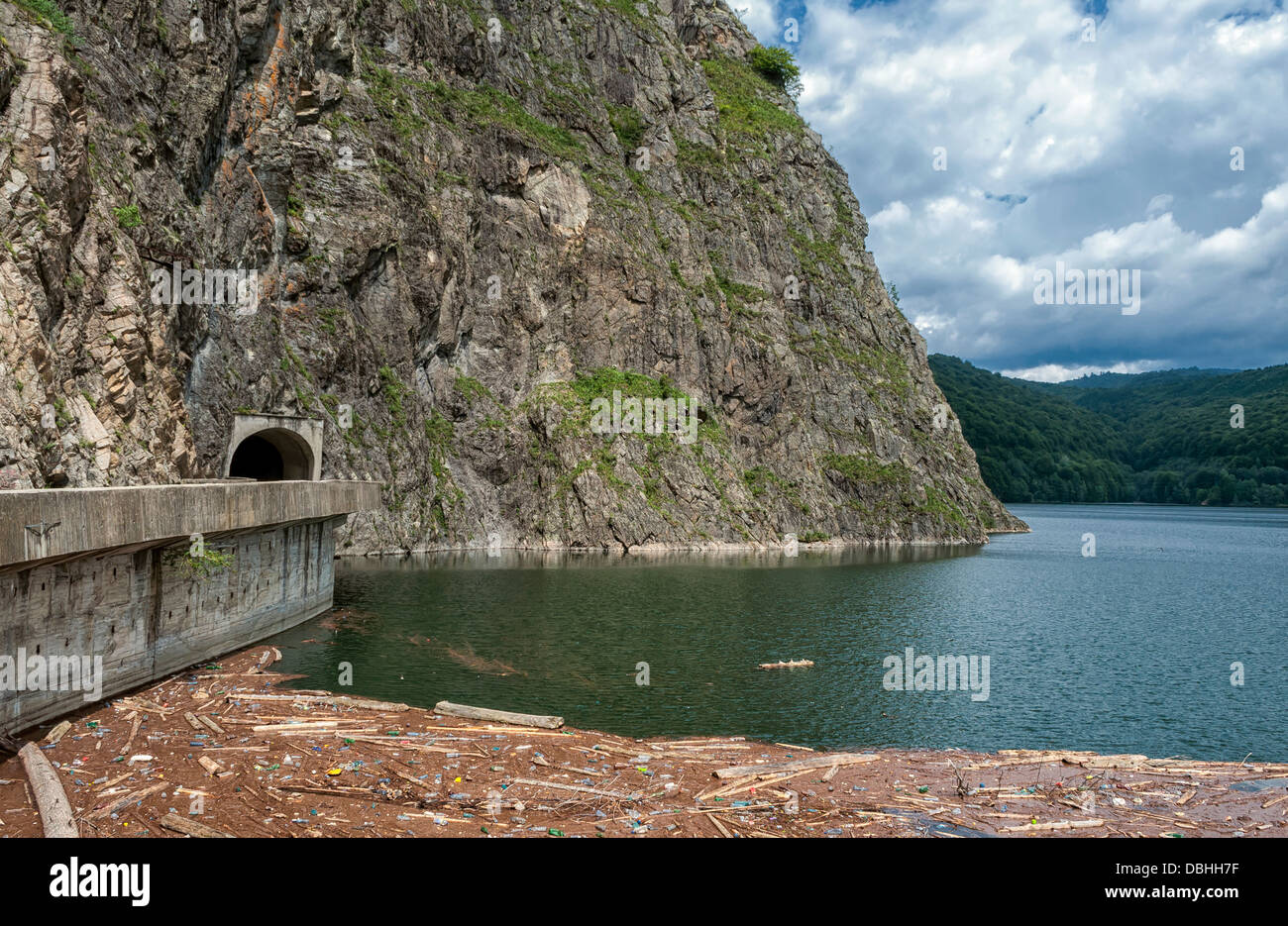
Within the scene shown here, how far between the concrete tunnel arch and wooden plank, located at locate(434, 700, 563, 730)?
2712cm

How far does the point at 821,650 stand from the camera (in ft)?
108

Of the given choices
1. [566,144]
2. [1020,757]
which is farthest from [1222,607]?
[566,144]

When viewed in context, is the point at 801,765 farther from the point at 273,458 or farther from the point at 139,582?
the point at 273,458

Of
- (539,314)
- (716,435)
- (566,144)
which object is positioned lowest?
(716,435)

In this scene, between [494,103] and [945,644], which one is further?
[494,103]

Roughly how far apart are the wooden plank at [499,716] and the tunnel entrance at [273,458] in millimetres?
30571

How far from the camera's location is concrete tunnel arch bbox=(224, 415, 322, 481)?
46188mm

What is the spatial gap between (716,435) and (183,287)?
55153mm

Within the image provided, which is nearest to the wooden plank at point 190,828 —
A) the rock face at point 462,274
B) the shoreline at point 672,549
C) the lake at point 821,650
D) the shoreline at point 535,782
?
the shoreline at point 535,782

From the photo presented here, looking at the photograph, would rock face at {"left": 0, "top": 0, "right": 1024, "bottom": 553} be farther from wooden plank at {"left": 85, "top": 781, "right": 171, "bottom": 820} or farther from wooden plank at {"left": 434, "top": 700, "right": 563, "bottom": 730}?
wooden plank at {"left": 434, "top": 700, "right": 563, "bottom": 730}

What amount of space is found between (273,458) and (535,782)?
150 ft

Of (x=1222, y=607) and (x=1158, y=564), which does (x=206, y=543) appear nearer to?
(x=1222, y=607)
